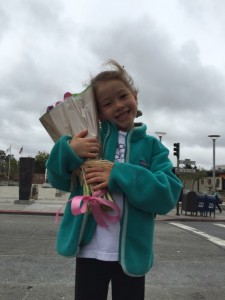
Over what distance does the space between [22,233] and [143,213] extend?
8.26 m

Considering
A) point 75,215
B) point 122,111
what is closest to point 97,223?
point 75,215

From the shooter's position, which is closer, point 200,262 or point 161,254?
point 200,262

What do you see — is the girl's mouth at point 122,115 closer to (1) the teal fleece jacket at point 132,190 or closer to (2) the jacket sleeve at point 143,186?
(1) the teal fleece jacket at point 132,190

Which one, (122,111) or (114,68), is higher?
(114,68)

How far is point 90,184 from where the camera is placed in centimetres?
211

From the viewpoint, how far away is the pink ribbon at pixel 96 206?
2.02 m

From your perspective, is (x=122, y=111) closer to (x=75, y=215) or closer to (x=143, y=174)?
(x=143, y=174)

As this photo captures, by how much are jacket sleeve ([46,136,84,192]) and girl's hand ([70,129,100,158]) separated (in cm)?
2

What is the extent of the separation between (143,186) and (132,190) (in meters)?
0.06

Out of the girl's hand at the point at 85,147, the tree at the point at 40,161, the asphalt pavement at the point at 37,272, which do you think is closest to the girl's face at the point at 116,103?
the girl's hand at the point at 85,147

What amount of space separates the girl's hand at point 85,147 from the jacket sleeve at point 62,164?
0.02 metres

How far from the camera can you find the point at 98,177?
2084 mm

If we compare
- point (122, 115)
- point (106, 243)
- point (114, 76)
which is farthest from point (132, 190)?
point (114, 76)

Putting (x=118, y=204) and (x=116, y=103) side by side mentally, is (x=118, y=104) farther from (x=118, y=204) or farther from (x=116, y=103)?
(x=118, y=204)
